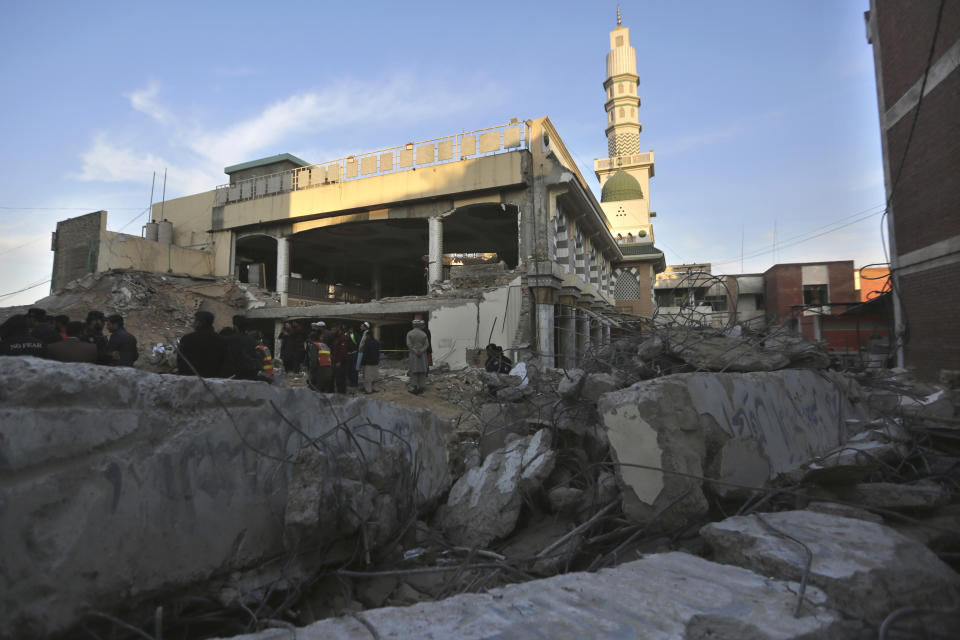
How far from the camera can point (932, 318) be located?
9.38 m

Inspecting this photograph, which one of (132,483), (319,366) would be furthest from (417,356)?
(132,483)

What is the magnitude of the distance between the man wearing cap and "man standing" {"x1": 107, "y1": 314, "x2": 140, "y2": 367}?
15.4 ft

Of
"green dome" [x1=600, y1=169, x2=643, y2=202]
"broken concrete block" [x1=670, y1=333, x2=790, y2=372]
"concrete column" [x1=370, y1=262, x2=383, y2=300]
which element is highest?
"green dome" [x1=600, y1=169, x2=643, y2=202]

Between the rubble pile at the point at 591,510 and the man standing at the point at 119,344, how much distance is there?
14.1ft

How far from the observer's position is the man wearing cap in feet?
31.9

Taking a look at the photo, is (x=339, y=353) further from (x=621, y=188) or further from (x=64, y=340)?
(x=621, y=188)

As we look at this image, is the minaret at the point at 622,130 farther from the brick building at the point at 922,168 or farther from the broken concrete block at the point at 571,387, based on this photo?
the broken concrete block at the point at 571,387

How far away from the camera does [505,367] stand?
10.3m

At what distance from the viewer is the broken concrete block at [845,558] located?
64.2 inches

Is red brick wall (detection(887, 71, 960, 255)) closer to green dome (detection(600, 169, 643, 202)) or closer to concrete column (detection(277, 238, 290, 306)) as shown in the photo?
concrete column (detection(277, 238, 290, 306))

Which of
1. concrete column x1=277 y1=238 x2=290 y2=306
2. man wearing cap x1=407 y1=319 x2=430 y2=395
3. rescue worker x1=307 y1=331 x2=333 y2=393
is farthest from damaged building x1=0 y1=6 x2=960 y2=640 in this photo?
concrete column x1=277 y1=238 x2=290 y2=306

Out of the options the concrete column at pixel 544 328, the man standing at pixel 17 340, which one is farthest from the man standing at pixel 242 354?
the concrete column at pixel 544 328

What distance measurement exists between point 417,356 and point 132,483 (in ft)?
27.2

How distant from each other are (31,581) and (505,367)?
9072 mm
